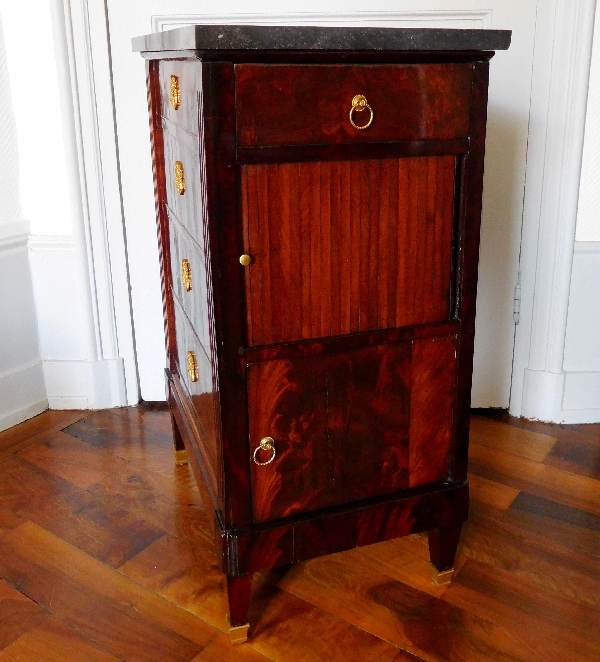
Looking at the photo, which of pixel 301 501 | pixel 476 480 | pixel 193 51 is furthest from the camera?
pixel 476 480

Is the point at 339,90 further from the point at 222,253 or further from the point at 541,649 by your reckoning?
the point at 541,649

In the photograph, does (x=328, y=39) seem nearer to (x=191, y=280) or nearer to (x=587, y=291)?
(x=191, y=280)

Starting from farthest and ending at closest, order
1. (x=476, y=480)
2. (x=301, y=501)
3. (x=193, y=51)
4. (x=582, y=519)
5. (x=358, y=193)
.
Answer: (x=476, y=480)
(x=582, y=519)
(x=301, y=501)
(x=358, y=193)
(x=193, y=51)

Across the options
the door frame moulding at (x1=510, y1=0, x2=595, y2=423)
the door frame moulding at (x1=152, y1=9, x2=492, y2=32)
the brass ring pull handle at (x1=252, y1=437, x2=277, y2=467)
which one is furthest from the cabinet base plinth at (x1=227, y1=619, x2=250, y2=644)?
the door frame moulding at (x1=152, y1=9, x2=492, y2=32)

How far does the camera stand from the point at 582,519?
1.81 m

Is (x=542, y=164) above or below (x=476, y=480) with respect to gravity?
above

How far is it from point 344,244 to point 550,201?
3.43ft

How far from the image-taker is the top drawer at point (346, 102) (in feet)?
3.83

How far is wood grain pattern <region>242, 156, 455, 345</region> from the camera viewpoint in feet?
4.07

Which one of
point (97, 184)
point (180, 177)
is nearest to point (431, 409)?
point (180, 177)

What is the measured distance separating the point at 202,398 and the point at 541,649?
0.81 m

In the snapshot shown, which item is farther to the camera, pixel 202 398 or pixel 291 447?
pixel 202 398

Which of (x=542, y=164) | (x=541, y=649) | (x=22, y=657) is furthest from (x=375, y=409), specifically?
(x=542, y=164)

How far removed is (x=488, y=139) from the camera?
2.12 m
